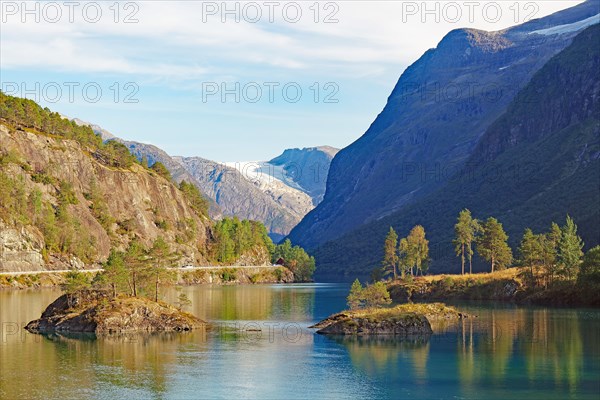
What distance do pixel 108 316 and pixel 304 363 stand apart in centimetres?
3412

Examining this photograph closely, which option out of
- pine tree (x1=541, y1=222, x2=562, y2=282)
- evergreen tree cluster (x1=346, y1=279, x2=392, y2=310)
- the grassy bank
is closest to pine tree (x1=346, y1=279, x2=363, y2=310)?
evergreen tree cluster (x1=346, y1=279, x2=392, y2=310)

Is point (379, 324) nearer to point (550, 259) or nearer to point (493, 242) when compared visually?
point (550, 259)

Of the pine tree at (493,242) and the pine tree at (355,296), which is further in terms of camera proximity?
the pine tree at (493,242)

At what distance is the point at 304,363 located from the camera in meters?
85.9

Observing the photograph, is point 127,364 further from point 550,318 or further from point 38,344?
point 550,318

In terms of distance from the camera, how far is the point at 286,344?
101m

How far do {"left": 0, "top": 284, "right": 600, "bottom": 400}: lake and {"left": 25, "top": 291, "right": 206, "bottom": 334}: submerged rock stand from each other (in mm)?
3506

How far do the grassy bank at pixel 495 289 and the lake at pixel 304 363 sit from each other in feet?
100

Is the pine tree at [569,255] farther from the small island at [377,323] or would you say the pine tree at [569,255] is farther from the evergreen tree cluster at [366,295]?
the small island at [377,323]

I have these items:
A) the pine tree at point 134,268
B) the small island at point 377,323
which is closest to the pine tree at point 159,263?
the pine tree at point 134,268

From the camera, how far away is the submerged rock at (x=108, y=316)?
10862 centimetres

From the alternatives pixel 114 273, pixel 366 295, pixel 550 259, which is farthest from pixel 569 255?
pixel 114 273

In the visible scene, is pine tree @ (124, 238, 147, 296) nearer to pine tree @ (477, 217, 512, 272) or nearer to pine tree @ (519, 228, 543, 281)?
pine tree @ (519, 228, 543, 281)

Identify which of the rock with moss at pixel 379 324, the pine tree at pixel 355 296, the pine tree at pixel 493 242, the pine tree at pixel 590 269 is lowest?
the rock with moss at pixel 379 324
